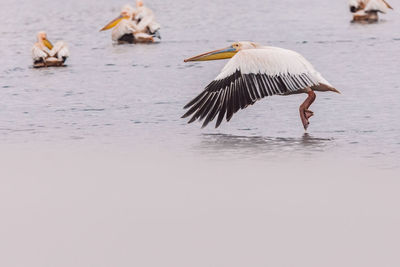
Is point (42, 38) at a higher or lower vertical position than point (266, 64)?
lower

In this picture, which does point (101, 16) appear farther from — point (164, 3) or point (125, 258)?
point (125, 258)

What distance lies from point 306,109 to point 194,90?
270 centimetres

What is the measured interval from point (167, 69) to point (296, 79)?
4470mm

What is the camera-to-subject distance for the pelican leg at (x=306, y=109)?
7722mm

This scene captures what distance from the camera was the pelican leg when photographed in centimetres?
772

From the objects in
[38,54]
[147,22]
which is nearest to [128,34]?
[147,22]

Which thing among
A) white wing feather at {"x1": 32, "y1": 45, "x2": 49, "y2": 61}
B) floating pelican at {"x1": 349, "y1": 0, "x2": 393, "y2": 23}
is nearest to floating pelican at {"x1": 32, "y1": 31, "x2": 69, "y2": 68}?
white wing feather at {"x1": 32, "y1": 45, "x2": 49, "y2": 61}

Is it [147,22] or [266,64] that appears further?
[147,22]

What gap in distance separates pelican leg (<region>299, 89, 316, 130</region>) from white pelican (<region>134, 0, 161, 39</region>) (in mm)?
7749

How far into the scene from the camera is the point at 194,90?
33.8 ft

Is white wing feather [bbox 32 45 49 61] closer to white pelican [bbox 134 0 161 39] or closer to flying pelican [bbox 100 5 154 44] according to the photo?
flying pelican [bbox 100 5 154 44]

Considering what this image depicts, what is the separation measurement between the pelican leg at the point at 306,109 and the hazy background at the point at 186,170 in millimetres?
105

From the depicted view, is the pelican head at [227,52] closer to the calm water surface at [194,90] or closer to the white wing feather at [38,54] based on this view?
the calm water surface at [194,90]

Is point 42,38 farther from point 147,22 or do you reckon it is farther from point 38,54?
point 147,22
